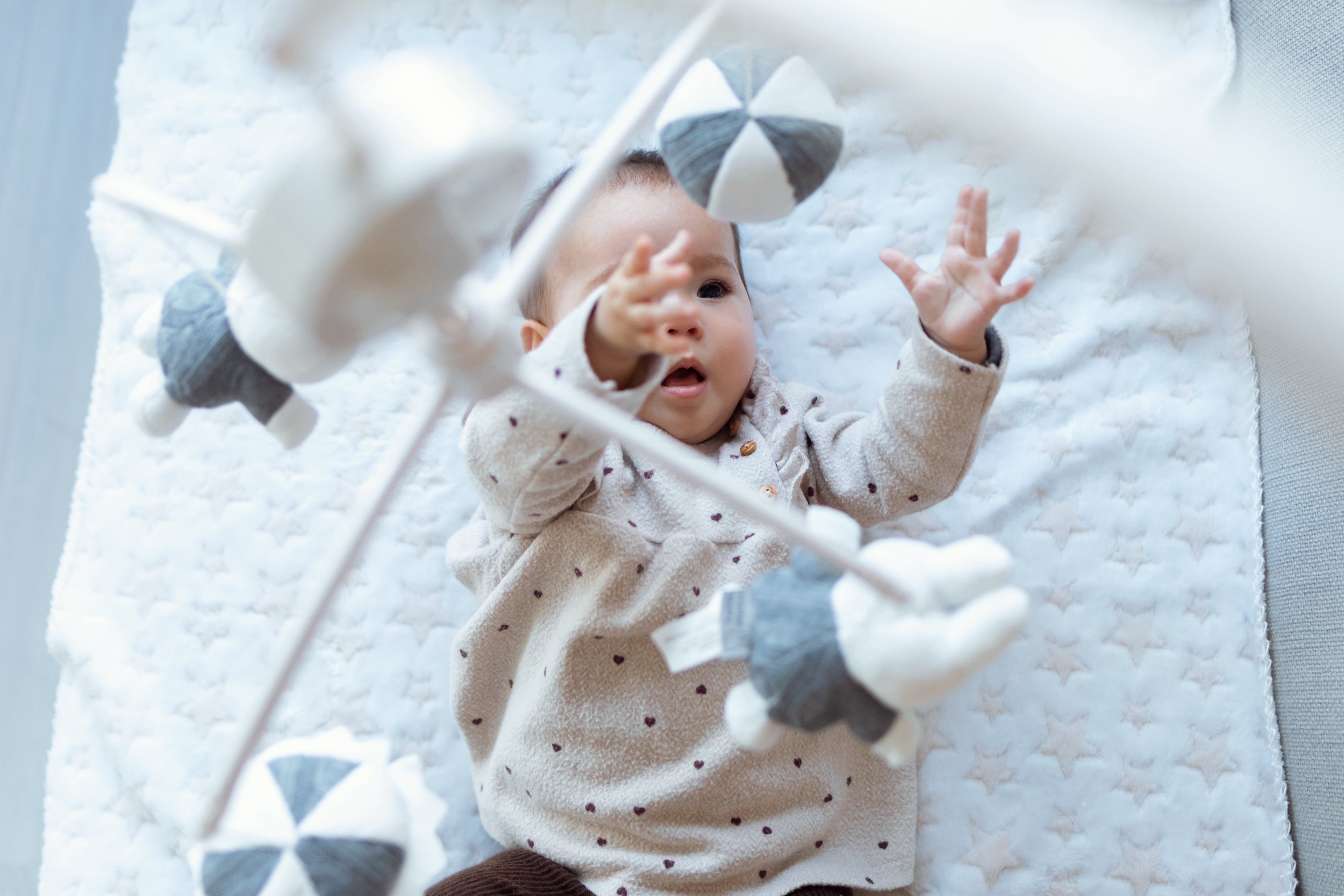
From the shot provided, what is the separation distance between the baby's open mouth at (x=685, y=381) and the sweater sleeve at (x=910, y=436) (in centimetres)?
10

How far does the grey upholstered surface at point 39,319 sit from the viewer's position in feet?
3.18

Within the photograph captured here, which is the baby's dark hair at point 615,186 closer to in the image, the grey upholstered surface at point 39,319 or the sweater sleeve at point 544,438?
the sweater sleeve at point 544,438

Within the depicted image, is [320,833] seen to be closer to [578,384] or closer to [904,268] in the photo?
[578,384]

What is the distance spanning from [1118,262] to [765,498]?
1.35ft

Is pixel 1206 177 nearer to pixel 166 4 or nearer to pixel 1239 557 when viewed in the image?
pixel 1239 557

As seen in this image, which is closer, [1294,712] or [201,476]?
[1294,712]

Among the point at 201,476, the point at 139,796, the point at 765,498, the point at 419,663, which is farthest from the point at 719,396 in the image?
the point at 139,796

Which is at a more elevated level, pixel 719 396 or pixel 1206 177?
pixel 1206 177

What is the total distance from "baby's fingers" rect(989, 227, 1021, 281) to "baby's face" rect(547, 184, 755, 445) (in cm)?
21

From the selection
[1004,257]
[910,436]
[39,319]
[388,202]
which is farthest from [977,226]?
[39,319]

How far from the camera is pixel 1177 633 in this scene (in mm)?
879

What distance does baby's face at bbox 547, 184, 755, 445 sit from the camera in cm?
80

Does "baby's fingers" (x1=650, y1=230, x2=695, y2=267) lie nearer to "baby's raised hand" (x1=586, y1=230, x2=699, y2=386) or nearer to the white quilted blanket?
"baby's raised hand" (x1=586, y1=230, x2=699, y2=386)

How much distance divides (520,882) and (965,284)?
519 mm
